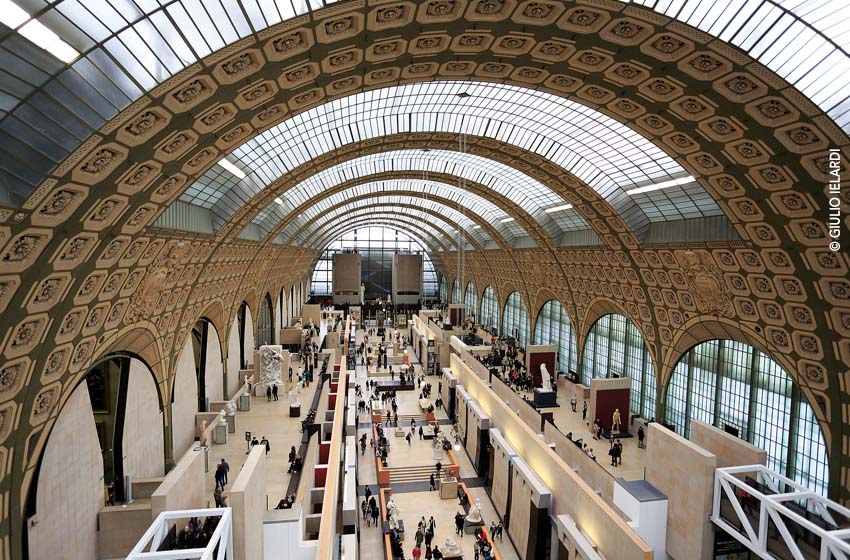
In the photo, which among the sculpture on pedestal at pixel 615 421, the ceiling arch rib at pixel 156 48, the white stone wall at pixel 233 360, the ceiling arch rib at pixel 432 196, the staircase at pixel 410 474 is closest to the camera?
the ceiling arch rib at pixel 156 48

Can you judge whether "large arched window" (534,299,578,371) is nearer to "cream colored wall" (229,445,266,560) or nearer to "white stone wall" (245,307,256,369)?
"white stone wall" (245,307,256,369)

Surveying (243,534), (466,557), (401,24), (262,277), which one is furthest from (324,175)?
(243,534)

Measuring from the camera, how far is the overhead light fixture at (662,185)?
21325 millimetres

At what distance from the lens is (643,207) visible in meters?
25.4

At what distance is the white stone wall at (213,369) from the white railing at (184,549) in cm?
1957

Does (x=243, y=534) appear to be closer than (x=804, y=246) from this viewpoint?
Yes

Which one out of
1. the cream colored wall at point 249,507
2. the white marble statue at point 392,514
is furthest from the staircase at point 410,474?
the cream colored wall at point 249,507

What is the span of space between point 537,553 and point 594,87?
54.4 feet

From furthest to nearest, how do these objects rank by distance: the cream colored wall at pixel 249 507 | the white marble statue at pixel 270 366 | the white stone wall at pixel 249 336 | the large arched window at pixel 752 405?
the white stone wall at pixel 249 336 → the white marble statue at pixel 270 366 → the large arched window at pixel 752 405 → the cream colored wall at pixel 249 507

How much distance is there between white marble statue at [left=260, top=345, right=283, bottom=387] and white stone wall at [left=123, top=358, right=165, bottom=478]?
1039 centimetres

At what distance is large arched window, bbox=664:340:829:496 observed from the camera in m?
19.8

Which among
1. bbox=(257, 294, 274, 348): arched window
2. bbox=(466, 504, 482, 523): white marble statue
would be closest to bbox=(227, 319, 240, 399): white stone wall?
bbox=(257, 294, 274, 348): arched window

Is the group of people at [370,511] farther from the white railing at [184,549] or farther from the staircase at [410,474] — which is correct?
the white railing at [184,549]

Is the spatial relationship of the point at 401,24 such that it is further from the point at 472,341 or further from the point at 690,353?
the point at 472,341
